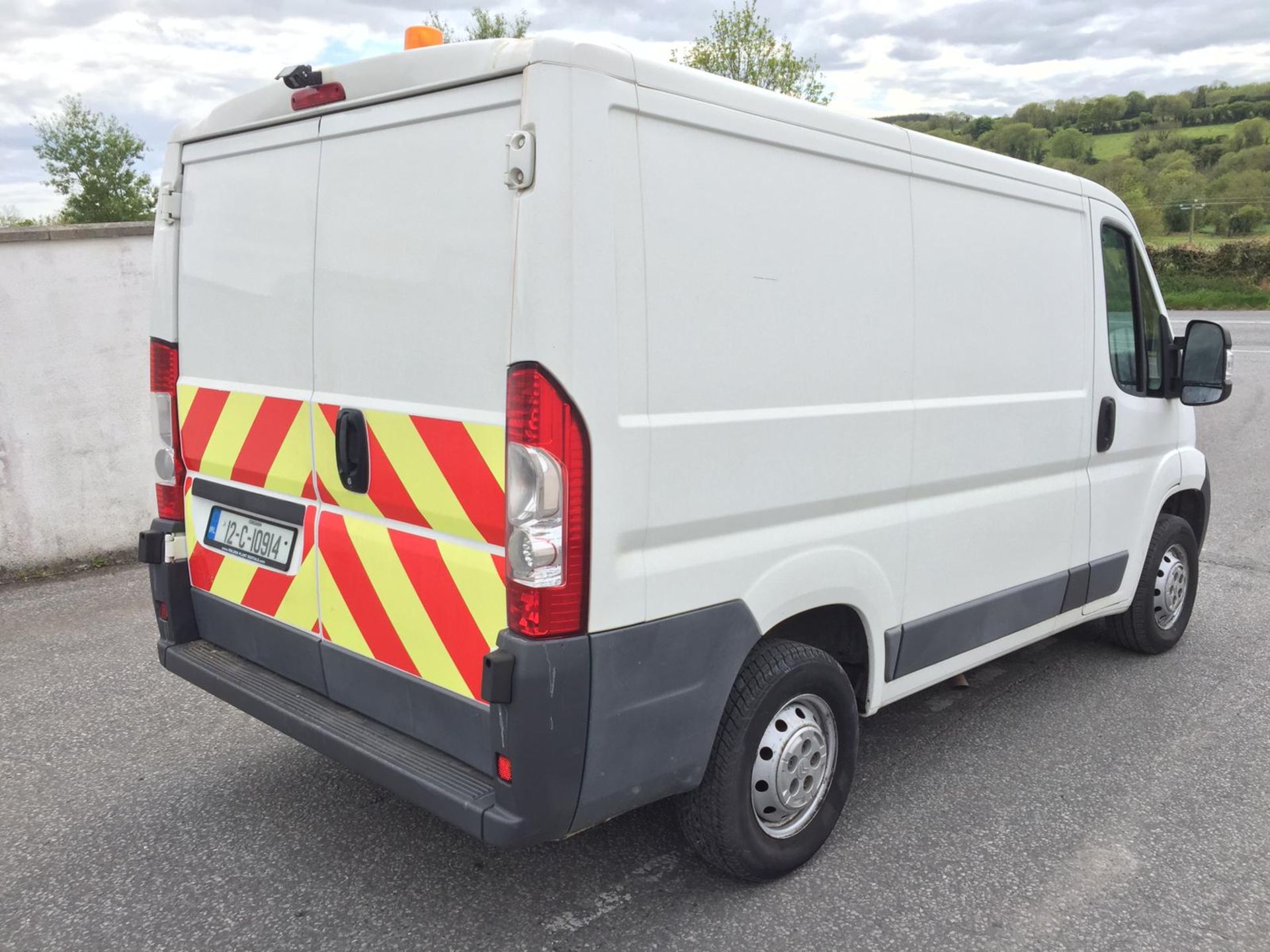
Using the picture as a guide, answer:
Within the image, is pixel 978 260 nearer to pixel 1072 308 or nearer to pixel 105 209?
pixel 1072 308

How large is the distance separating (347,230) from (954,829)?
2600 millimetres

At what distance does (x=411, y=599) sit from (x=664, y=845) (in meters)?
1.20

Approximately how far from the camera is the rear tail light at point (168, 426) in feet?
11.3

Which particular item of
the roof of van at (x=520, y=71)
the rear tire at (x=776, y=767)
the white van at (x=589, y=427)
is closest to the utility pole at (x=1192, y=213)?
the white van at (x=589, y=427)

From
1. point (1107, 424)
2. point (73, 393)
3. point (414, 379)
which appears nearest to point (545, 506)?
point (414, 379)

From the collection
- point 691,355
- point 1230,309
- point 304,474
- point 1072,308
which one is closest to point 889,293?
point 691,355

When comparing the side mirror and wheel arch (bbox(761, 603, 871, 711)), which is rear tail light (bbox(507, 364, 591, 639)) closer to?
wheel arch (bbox(761, 603, 871, 711))

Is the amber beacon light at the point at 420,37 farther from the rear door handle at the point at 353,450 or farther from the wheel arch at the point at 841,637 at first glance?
the wheel arch at the point at 841,637

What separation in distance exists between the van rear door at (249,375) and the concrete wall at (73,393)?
332 cm

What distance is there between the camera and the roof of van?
7.36 feet

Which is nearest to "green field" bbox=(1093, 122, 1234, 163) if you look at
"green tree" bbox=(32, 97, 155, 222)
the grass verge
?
the grass verge

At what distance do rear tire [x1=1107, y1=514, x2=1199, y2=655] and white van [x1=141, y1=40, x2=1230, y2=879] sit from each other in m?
1.20

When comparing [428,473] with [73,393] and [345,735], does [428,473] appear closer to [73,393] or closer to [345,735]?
[345,735]

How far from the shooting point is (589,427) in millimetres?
2248
